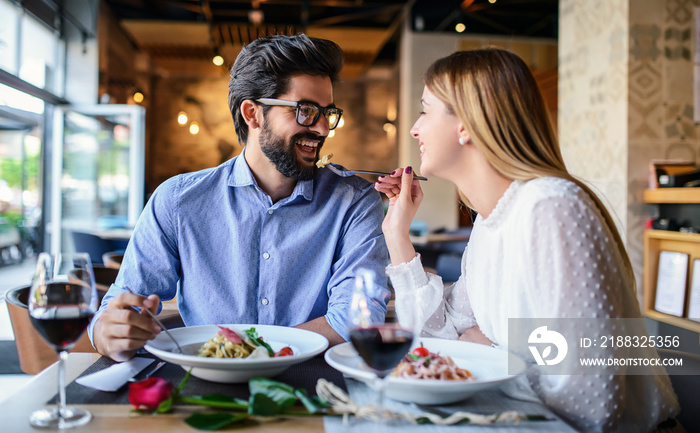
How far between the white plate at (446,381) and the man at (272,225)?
425 millimetres

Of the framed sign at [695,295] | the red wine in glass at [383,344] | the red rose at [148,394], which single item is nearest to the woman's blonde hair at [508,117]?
the red wine in glass at [383,344]

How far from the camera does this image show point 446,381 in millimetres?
863

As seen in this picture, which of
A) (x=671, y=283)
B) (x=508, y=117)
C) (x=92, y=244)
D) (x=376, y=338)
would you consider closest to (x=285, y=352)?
(x=376, y=338)

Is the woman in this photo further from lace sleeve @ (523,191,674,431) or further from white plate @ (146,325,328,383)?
white plate @ (146,325,328,383)

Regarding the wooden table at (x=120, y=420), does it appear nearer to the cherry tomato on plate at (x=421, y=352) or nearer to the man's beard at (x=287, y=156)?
the cherry tomato on plate at (x=421, y=352)

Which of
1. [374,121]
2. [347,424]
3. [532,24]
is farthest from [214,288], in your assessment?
[374,121]

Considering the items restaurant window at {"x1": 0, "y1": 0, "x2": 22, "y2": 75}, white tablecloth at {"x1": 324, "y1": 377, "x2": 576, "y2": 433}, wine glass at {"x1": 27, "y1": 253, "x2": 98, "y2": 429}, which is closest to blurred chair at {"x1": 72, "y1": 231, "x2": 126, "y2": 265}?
restaurant window at {"x1": 0, "y1": 0, "x2": 22, "y2": 75}

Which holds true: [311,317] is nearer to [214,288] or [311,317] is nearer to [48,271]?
[214,288]

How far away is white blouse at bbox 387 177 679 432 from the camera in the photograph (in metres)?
1.00

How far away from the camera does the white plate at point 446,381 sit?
2.83ft

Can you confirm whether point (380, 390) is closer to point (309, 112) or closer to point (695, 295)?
point (309, 112)

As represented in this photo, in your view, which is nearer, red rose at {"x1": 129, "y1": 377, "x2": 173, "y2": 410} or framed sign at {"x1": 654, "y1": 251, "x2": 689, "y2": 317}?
red rose at {"x1": 129, "y1": 377, "x2": 173, "y2": 410}

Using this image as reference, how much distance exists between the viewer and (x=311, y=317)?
1.72 metres

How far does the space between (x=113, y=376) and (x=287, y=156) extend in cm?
96
